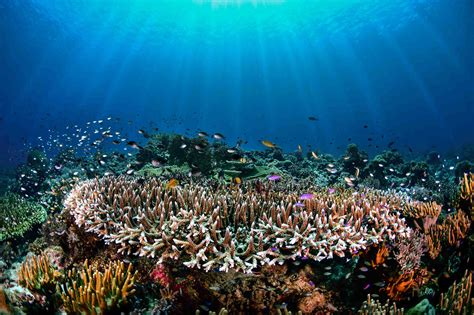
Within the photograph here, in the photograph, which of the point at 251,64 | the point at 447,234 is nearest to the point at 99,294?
the point at 447,234

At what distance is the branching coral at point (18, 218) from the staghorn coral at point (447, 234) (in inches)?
476

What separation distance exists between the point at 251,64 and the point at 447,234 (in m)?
133

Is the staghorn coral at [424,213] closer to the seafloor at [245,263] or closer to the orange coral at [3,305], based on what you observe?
the seafloor at [245,263]

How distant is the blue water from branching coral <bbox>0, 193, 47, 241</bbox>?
11.1 m

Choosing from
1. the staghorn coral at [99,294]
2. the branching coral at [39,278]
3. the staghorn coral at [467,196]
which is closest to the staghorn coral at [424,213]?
the staghorn coral at [467,196]

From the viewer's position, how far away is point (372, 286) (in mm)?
4660

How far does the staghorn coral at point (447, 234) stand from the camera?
542 centimetres

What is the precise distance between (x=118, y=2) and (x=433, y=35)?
95421 mm

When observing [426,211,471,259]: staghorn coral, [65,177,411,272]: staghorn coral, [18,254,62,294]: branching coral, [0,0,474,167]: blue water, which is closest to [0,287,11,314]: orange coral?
[18,254,62,294]: branching coral

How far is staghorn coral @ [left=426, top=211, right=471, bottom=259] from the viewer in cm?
542

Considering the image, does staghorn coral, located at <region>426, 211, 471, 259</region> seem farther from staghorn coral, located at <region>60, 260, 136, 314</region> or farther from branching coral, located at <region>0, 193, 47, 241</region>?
branching coral, located at <region>0, 193, 47, 241</region>

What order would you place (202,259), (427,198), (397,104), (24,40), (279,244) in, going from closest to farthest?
(202,259)
(279,244)
(427,198)
(24,40)
(397,104)

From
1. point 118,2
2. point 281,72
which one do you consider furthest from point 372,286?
point 281,72

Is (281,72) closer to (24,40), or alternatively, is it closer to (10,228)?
(24,40)
